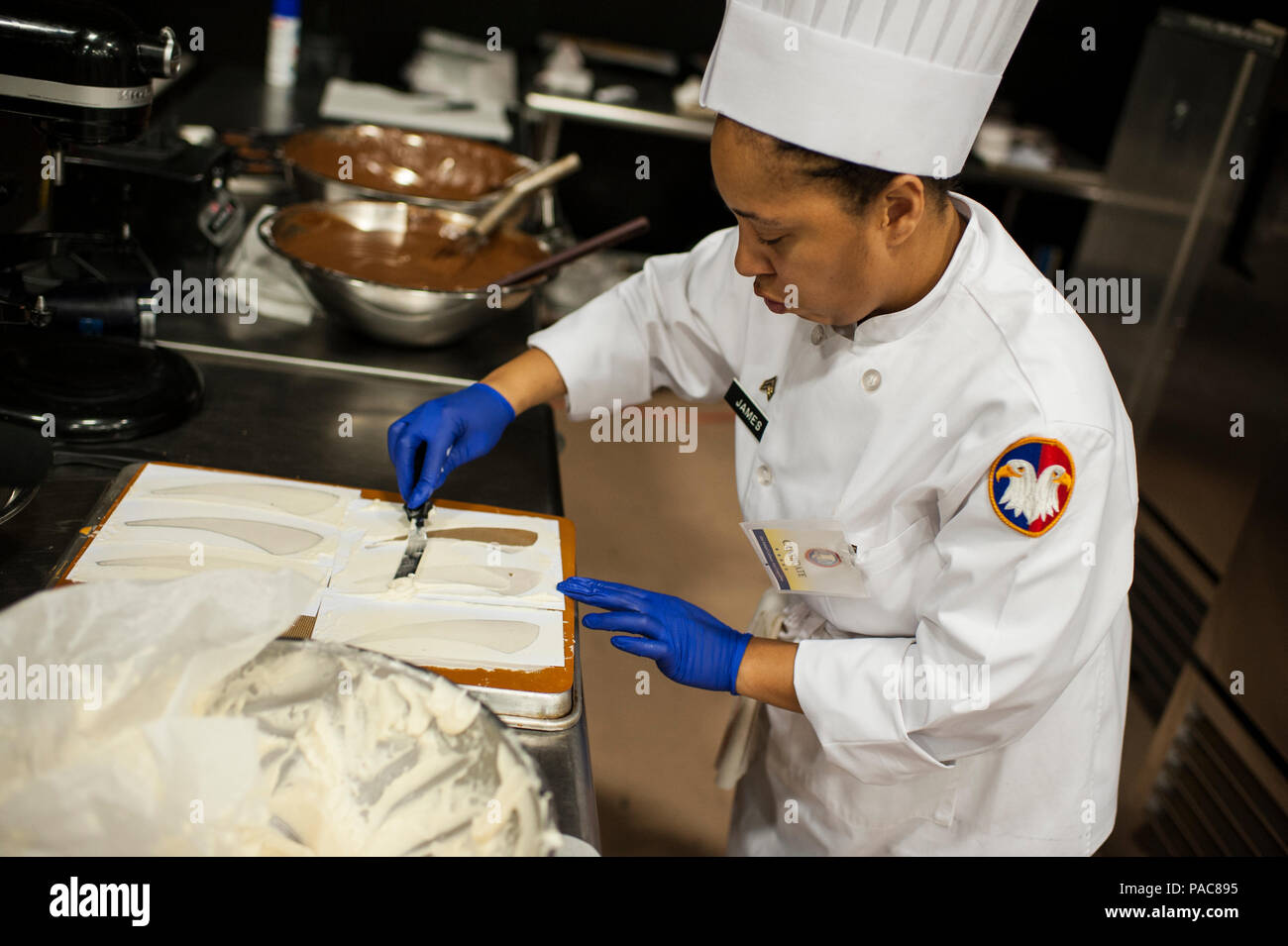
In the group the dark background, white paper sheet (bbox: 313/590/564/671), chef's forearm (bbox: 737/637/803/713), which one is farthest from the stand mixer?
the dark background

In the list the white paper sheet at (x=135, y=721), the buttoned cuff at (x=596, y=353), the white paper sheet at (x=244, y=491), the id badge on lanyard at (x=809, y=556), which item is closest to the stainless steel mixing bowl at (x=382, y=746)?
the white paper sheet at (x=135, y=721)

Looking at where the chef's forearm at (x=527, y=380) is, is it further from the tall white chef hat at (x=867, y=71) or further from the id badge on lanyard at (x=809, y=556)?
the tall white chef hat at (x=867, y=71)

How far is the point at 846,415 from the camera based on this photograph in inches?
51.6

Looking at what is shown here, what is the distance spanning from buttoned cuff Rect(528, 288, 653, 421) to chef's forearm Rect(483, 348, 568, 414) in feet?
0.05

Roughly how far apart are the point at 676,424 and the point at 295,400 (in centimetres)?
273

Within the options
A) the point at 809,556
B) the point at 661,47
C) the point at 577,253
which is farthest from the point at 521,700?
the point at 661,47

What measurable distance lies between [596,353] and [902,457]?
1.87 feet

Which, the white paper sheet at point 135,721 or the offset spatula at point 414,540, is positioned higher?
the white paper sheet at point 135,721

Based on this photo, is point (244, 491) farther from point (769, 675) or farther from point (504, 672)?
point (769, 675)

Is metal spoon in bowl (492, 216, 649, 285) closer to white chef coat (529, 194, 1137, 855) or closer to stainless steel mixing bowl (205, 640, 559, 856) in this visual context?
white chef coat (529, 194, 1137, 855)

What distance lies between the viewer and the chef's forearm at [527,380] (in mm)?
1585

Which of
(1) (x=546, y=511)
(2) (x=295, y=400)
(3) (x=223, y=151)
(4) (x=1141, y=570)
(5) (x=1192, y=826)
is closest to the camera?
(1) (x=546, y=511)
